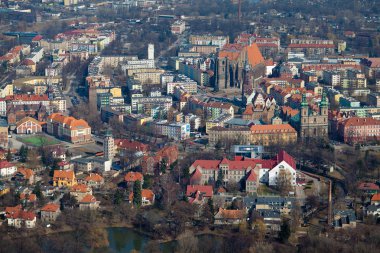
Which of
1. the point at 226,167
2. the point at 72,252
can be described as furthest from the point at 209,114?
the point at 72,252

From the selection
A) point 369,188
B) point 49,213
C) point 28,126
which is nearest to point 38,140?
point 28,126

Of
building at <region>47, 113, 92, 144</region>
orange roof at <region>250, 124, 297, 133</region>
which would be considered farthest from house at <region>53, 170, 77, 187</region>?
orange roof at <region>250, 124, 297, 133</region>

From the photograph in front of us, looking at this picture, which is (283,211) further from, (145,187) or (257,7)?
(257,7)

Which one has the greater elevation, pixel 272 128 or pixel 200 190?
pixel 272 128

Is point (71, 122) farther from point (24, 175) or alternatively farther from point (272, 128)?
point (272, 128)

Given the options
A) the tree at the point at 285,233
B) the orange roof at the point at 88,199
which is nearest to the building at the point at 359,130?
the tree at the point at 285,233

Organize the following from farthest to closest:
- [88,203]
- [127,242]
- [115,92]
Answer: [115,92]
[88,203]
[127,242]

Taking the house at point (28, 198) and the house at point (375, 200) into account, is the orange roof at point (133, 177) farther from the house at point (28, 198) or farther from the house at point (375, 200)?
the house at point (375, 200)
